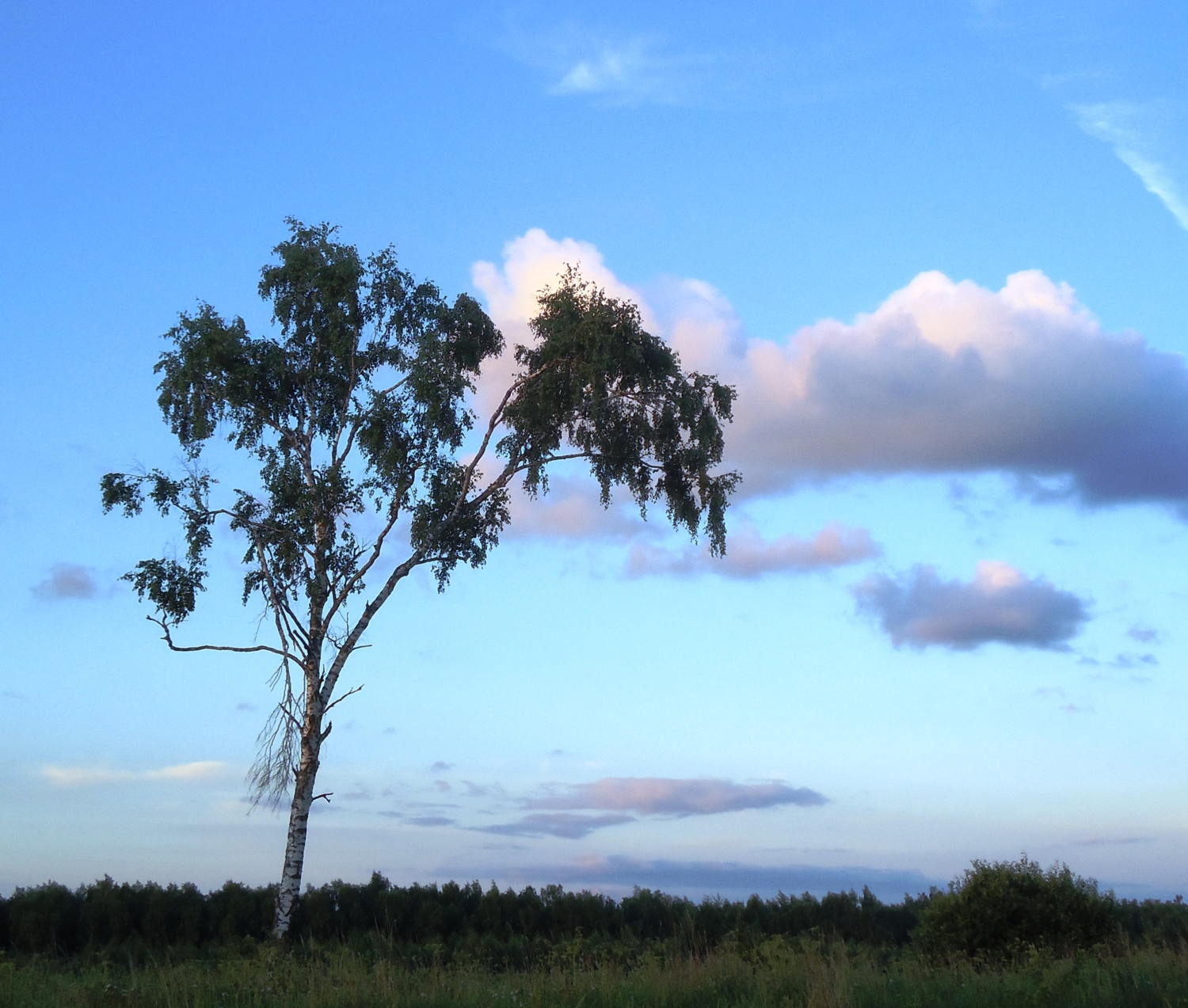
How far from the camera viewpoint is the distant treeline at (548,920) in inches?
750

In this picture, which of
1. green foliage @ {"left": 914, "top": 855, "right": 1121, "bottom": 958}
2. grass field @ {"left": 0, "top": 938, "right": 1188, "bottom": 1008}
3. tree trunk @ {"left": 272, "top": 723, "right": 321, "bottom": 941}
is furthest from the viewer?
tree trunk @ {"left": 272, "top": 723, "right": 321, "bottom": 941}

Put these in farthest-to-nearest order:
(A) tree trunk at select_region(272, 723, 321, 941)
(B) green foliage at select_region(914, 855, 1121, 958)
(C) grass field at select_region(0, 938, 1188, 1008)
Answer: (A) tree trunk at select_region(272, 723, 321, 941) → (B) green foliage at select_region(914, 855, 1121, 958) → (C) grass field at select_region(0, 938, 1188, 1008)

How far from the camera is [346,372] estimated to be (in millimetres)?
26766

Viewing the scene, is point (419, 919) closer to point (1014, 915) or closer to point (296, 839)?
point (296, 839)

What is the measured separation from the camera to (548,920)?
25.5 m

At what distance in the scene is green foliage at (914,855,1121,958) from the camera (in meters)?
18.8

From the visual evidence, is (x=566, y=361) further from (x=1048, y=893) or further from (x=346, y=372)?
(x=1048, y=893)

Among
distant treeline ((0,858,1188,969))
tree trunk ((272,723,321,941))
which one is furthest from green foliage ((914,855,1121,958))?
tree trunk ((272,723,321,941))

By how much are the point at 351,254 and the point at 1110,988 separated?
70.9ft

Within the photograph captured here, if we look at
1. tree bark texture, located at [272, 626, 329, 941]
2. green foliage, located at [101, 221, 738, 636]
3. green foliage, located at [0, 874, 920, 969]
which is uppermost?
green foliage, located at [101, 221, 738, 636]

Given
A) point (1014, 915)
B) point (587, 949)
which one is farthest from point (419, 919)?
point (1014, 915)

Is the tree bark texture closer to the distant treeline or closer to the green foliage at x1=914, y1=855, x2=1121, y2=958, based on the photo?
the distant treeline

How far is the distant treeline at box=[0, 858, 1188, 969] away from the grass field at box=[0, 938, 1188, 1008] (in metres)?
4.24

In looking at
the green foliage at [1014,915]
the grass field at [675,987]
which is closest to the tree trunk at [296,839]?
the grass field at [675,987]
